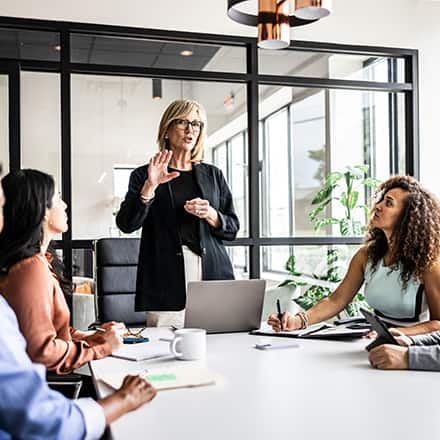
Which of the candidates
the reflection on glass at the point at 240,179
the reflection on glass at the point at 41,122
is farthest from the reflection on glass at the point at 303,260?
the reflection on glass at the point at 41,122

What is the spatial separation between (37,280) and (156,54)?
8.93ft

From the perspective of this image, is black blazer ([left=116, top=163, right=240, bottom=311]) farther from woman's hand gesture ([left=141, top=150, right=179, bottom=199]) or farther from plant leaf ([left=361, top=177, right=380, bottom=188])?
plant leaf ([left=361, top=177, right=380, bottom=188])

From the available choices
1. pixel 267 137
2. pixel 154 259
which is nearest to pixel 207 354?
pixel 154 259

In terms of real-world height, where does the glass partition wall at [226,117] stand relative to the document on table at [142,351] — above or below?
above

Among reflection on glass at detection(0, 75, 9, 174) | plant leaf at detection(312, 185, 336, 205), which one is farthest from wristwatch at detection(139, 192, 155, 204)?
plant leaf at detection(312, 185, 336, 205)

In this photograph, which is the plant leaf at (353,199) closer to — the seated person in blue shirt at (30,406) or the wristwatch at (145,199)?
the wristwatch at (145,199)

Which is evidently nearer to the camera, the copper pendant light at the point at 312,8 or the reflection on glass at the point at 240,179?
the copper pendant light at the point at 312,8

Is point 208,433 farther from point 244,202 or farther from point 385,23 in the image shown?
point 385,23

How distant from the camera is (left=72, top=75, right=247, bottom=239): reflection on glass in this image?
3.88 m

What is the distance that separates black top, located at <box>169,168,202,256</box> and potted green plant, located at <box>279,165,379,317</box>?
1.73 m

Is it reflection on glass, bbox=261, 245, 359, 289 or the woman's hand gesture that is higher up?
the woman's hand gesture

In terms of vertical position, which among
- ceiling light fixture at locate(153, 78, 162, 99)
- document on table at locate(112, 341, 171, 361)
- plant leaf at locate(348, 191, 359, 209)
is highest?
ceiling light fixture at locate(153, 78, 162, 99)

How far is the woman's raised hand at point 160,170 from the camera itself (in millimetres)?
2545

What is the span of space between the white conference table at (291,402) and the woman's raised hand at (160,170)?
3.21 feet
